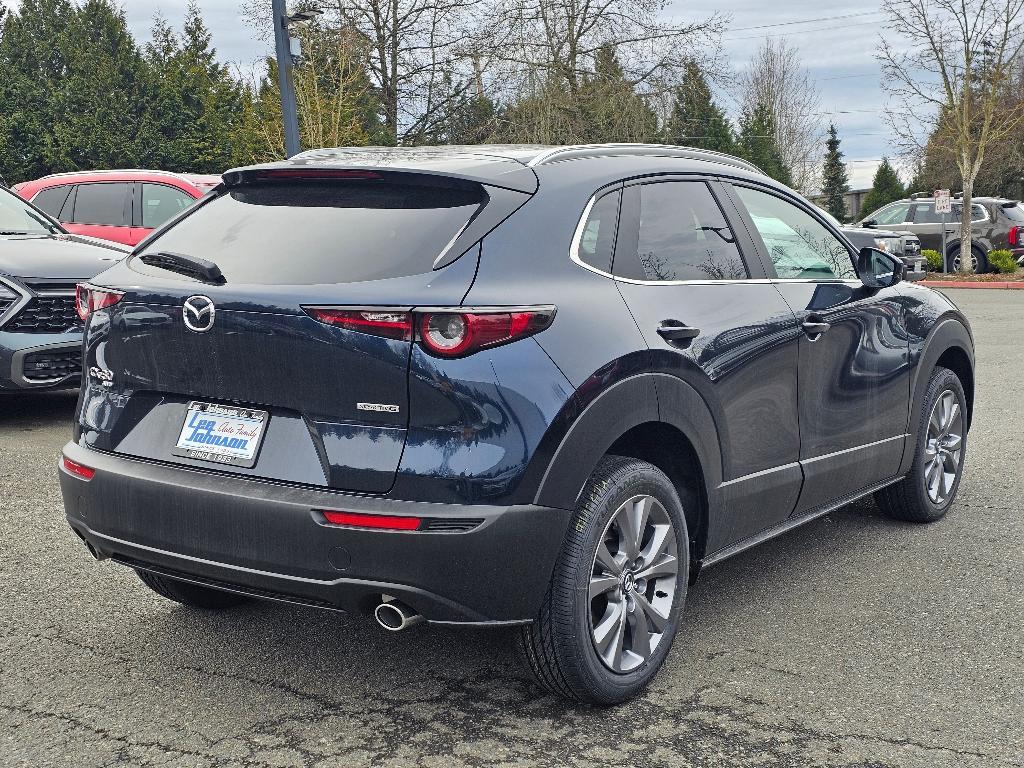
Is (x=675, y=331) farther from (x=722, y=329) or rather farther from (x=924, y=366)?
(x=924, y=366)

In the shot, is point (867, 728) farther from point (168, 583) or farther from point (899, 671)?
point (168, 583)

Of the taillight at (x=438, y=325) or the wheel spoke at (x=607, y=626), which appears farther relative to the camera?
the wheel spoke at (x=607, y=626)

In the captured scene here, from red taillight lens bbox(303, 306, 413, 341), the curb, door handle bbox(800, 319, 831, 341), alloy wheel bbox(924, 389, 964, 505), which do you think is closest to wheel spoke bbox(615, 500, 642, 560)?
red taillight lens bbox(303, 306, 413, 341)

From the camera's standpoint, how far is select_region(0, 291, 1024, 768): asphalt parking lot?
3.31m

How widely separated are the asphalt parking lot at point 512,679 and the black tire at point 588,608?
100 mm

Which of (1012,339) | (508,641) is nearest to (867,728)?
(508,641)

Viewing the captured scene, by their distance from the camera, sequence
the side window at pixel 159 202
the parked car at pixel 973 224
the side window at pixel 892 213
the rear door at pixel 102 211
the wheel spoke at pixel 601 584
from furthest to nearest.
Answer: the side window at pixel 892 213 → the parked car at pixel 973 224 → the rear door at pixel 102 211 → the side window at pixel 159 202 → the wheel spoke at pixel 601 584

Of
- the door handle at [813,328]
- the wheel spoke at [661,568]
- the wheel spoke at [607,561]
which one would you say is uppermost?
the door handle at [813,328]

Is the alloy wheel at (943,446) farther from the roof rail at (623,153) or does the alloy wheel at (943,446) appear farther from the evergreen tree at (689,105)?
the evergreen tree at (689,105)

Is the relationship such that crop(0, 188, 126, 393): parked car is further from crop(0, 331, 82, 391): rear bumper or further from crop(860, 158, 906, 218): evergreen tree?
crop(860, 158, 906, 218): evergreen tree

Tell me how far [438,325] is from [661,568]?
3.70 ft

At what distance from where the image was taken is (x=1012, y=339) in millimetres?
14273

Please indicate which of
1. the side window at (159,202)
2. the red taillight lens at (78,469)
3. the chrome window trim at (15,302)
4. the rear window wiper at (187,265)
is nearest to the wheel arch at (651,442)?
the rear window wiper at (187,265)

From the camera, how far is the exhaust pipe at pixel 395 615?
128 inches
